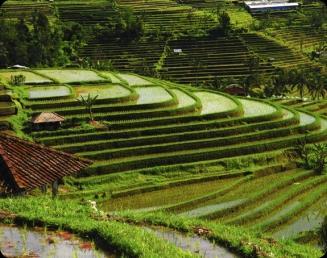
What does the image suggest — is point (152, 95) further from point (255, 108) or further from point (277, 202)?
point (277, 202)

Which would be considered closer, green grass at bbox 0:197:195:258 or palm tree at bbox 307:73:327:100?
green grass at bbox 0:197:195:258

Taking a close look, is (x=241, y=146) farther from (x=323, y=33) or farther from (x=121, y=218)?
(x=323, y=33)

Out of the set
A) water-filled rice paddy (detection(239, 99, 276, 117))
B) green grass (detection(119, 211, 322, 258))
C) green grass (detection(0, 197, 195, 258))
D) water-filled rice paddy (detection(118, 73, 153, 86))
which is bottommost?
water-filled rice paddy (detection(239, 99, 276, 117))

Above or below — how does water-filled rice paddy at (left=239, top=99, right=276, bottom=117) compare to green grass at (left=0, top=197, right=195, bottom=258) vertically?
below

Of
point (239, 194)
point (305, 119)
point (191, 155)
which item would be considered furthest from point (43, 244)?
point (305, 119)

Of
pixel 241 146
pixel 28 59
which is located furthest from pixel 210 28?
pixel 241 146

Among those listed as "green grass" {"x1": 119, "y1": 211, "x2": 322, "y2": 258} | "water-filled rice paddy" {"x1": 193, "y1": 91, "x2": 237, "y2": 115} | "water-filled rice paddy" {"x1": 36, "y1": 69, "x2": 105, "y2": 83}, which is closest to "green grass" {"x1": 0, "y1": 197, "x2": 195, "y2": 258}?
"green grass" {"x1": 119, "y1": 211, "x2": 322, "y2": 258}

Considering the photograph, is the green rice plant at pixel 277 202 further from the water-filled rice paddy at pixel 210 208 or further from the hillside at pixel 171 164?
the water-filled rice paddy at pixel 210 208

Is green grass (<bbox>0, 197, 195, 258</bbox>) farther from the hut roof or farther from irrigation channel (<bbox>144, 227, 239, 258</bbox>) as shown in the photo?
the hut roof
